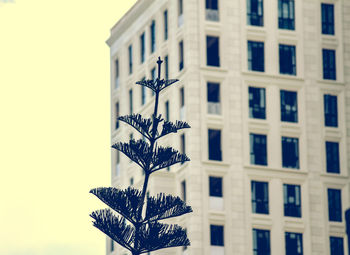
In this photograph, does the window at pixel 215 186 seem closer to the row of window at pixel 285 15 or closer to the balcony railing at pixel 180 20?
the balcony railing at pixel 180 20

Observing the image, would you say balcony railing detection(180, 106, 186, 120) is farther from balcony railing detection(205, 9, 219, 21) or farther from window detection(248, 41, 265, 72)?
balcony railing detection(205, 9, 219, 21)

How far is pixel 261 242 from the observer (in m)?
69.6

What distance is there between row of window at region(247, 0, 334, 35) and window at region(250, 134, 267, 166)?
21.6ft

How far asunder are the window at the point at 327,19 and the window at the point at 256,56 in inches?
180

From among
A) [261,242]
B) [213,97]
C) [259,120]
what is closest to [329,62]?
[259,120]

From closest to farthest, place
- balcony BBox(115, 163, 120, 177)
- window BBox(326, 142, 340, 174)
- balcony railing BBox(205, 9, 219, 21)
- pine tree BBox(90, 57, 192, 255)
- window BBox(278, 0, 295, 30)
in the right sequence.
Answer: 1. pine tree BBox(90, 57, 192, 255)
2. balcony railing BBox(205, 9, 219, 21)
3. window BBox(326, 142, 340, 174)
4. window BBox(278, 0, 295, 30)
5. balcony BBox(115, 163, 120, 177)

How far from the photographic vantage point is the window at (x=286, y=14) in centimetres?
7331

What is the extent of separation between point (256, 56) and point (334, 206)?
31.0ft

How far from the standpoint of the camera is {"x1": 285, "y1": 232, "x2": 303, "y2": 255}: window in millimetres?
70188

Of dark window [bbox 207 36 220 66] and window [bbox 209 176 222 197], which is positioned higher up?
dark window [bbox 207 36 220 66]

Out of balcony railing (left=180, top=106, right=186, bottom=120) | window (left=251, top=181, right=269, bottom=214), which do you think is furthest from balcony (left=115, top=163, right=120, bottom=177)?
window (left=251, top=181, right=269, bottom=214)

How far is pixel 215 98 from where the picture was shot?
235 feet

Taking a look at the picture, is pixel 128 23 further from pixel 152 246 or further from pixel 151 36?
pixel 152 246

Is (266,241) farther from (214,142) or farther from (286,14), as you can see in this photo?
(286,14)
